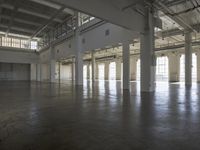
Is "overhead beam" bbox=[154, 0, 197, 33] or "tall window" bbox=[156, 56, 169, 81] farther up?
"overhead beam" bbox=[154, 0, 197, 33]

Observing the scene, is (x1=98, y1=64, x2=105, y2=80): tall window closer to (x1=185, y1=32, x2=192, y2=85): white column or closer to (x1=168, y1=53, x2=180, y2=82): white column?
(x1=168, y1=53, x2=180, y2=82): white column

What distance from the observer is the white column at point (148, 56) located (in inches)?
434

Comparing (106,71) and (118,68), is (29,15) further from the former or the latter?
(106,71)

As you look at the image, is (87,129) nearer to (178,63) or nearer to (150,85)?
(150,85)

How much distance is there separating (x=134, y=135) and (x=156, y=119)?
4.39 feet

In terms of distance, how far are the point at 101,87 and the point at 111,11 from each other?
7300 millimetres

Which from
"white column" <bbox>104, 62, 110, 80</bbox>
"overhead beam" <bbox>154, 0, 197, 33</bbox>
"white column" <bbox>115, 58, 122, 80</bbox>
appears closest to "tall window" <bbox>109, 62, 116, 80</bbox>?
"white column" <bbox>104, 62, 110, 80</bbox>

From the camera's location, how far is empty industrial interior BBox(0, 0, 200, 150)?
3.04 meters

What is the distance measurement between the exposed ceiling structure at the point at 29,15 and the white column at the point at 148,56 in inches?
373

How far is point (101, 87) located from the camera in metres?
14.7

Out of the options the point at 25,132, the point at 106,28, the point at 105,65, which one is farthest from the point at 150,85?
the point at 105,65

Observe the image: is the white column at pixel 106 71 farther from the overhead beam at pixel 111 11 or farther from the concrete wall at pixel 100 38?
the overhead beam at pixel 111 11

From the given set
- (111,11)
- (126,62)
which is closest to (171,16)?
(126,62)

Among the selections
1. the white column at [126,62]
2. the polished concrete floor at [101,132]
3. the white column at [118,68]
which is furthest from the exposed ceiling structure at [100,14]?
the white column at [118,68]
